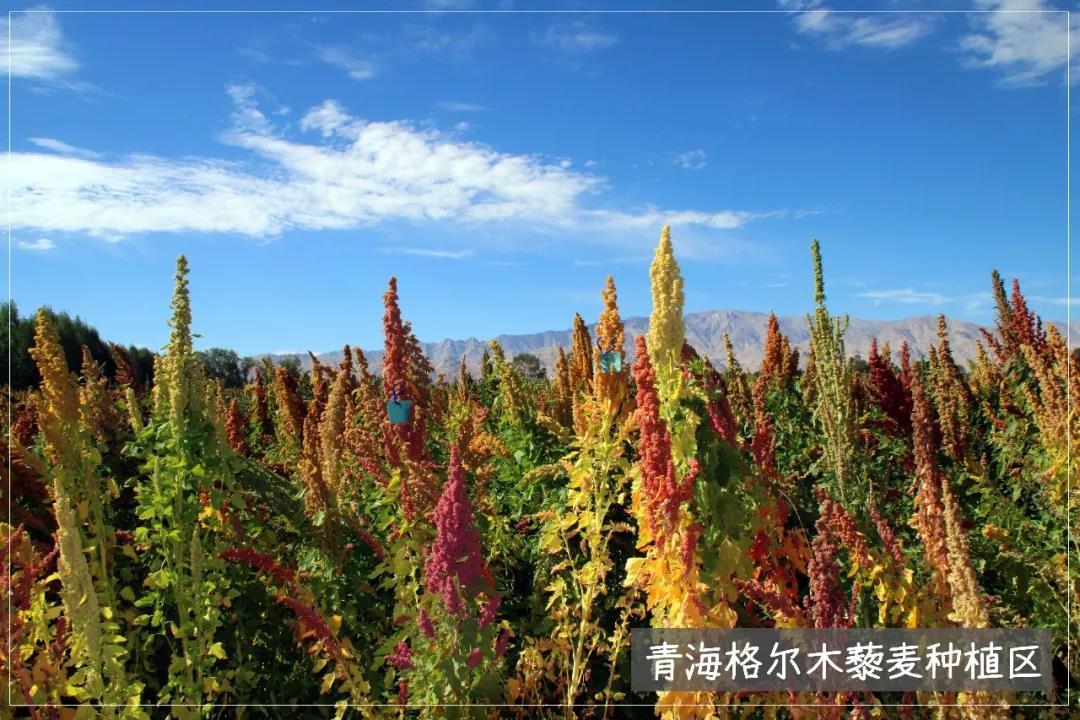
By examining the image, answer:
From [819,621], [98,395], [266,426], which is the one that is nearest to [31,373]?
[266,426]

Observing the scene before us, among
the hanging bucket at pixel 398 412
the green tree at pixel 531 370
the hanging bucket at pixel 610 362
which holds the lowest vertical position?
the hanging bucket at pixel 398 412

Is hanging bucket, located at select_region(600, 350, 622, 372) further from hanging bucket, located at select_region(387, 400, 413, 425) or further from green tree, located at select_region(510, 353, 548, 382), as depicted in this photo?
green tree, located at select_region(510, 353, 548, 382)

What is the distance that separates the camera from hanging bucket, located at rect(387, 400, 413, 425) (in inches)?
142

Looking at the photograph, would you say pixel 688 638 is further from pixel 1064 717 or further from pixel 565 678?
pixel 1064 717

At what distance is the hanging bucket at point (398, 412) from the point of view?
3.62 metres

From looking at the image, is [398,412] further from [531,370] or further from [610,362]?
[531,370]

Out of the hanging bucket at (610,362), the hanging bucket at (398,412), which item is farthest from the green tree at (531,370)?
the hanging bucket at (398,412)

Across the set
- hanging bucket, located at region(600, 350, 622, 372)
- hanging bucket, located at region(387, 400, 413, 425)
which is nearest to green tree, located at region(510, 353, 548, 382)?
hanging bucket, located at region(600, 350, 622, 372)

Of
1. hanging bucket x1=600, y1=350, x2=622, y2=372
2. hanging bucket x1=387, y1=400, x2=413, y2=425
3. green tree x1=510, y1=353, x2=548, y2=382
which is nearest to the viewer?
hanging bucket x1=387, y1=400, x2=413, y2=425

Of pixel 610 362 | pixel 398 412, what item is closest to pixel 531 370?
pixel 610 362

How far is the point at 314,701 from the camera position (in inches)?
149

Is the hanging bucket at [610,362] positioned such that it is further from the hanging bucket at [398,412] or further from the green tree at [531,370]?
the green tree at [531,370]

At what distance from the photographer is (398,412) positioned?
363 centimetres

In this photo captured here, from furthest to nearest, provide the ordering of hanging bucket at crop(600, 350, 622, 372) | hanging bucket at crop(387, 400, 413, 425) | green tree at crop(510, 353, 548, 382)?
green tree at crop(510, 353, 548, 382) → hanging bucket at crop(600, 350, 622, 372) → hanging bucket at crop(387, 400, 413, 425)
